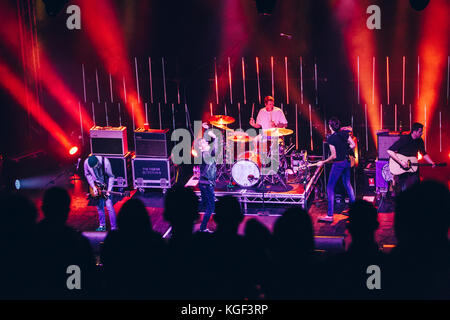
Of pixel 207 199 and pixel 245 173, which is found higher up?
pixel 245 173

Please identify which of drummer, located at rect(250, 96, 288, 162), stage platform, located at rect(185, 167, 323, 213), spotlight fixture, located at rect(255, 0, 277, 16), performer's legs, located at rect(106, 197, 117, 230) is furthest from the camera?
drummer, located at rect(250, 96, 288, 162)

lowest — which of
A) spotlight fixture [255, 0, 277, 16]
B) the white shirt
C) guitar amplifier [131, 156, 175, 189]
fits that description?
guitar amplifier [131, 156, 175, 189]

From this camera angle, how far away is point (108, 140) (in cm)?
1065

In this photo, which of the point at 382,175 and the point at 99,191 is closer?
the point at 99,191

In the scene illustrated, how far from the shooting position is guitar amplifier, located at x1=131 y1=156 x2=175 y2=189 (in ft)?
34.8

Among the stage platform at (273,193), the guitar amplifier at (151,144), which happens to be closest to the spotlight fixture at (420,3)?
the stage platform at (273,193)

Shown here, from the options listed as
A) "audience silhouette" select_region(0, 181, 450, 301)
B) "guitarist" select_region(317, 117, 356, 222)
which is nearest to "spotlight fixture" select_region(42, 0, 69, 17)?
"guitarist" select_region(317, 117, 356, 222)

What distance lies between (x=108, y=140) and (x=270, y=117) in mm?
2970

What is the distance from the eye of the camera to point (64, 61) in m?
12.2

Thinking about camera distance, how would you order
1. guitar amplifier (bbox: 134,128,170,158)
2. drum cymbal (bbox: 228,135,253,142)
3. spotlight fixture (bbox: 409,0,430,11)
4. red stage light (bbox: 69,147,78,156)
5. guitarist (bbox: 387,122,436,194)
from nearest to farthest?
guitarist (bbox: 387,122,436,194)
spotlight fixture (bbox: 409,0,430,11)
drum cymbal (bbox: 228,135,253,142)
guitar amplifier (bbox: 134,128,170,158)
red stage light (bbox: 69,147,78,156)

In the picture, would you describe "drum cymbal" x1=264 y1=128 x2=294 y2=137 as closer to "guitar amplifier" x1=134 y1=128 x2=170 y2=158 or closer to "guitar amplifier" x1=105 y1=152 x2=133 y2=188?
"guitar amplifier" x1=134 y1=128 x2=170 y2=158

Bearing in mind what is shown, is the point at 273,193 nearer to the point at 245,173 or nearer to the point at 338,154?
the point at 245,173

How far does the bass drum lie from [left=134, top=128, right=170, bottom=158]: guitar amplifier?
160cm

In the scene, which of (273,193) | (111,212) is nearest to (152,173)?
(111,212)
